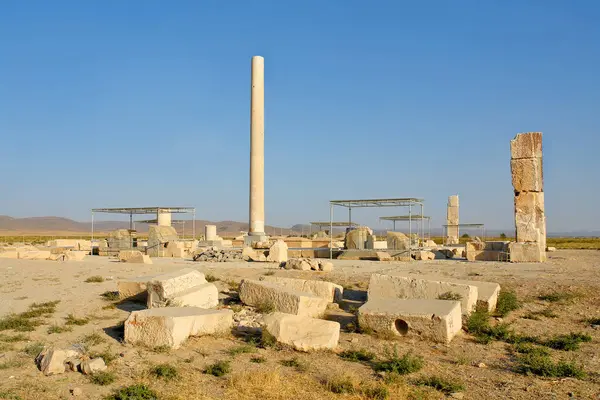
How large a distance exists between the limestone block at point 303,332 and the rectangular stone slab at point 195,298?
196 centimetres

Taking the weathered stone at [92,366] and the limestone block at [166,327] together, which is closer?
the weathered stone at [92,366]

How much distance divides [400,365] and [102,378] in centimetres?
332

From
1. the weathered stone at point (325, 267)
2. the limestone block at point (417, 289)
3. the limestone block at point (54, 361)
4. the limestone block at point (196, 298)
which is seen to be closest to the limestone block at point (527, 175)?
the weathered stone at point (325, 267)

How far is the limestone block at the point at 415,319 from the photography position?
290 inches

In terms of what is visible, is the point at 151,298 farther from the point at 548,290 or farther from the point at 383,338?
the point at 548,290

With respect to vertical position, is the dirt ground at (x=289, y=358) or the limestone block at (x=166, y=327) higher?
the limestone block at (x=166, y=327)

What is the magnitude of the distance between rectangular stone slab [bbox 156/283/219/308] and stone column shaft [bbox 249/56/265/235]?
17157 mm

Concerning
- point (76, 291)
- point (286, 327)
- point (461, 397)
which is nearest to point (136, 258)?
point (76, 291)

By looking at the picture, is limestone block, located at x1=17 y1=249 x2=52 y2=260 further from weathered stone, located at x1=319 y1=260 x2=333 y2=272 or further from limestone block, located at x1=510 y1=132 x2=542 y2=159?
limestone block, located at x1=510 y1=132 x2=542 y2=159

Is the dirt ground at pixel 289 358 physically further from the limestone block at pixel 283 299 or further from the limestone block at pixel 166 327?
the limestone block at pixel 283 299

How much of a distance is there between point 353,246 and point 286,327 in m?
16.1

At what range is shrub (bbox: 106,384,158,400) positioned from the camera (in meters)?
5.15

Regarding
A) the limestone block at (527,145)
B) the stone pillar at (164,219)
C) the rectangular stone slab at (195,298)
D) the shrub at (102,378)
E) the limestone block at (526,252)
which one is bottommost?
the shrub at (102,378)

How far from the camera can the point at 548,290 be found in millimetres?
10742
